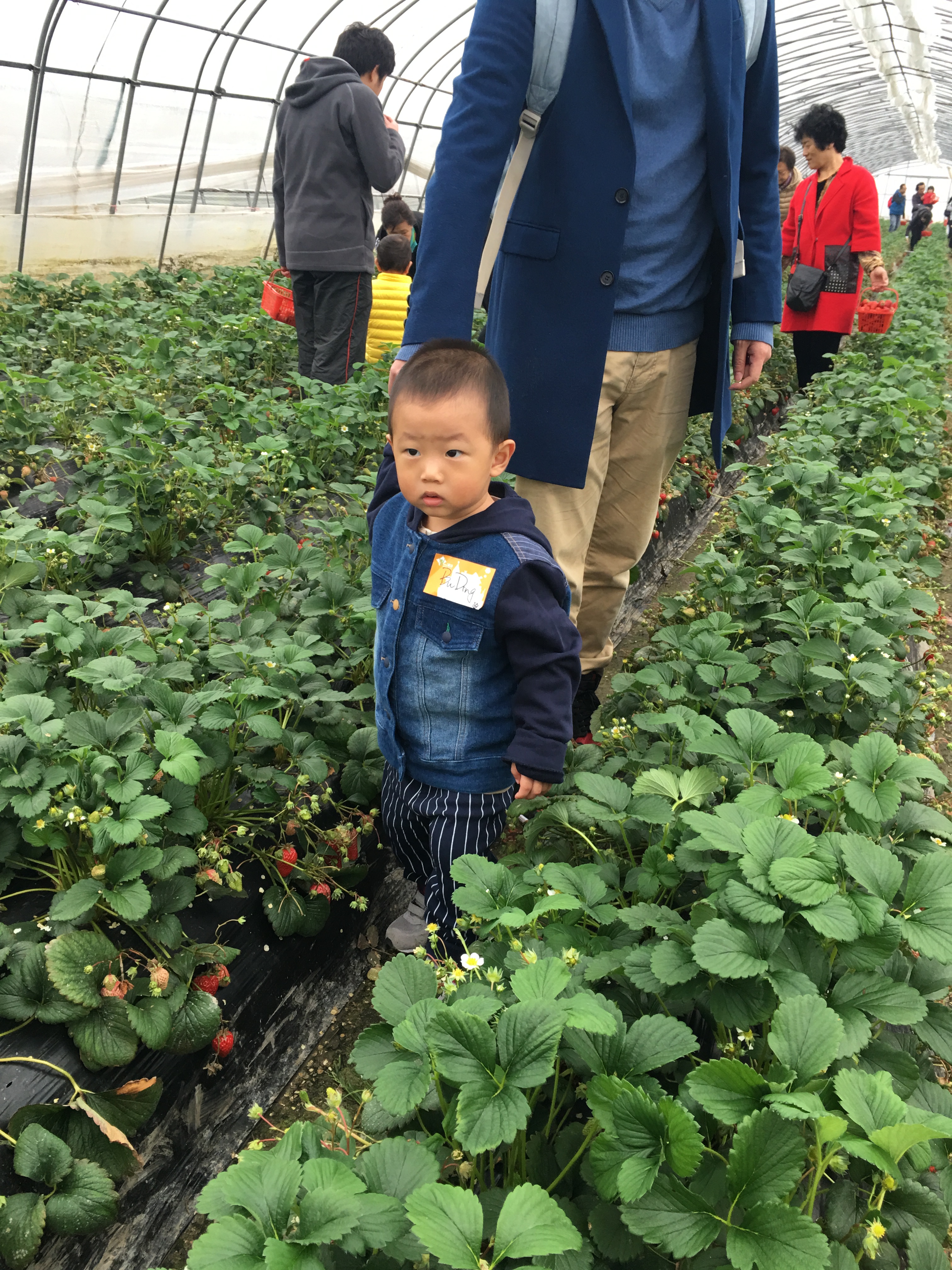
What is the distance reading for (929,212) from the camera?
22.5 metres

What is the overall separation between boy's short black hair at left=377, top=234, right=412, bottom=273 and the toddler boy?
404cm

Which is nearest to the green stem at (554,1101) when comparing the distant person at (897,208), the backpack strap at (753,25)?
the backpack strap at (753,25)

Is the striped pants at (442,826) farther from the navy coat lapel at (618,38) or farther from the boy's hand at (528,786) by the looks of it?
the navy coat lapel at (618,38)

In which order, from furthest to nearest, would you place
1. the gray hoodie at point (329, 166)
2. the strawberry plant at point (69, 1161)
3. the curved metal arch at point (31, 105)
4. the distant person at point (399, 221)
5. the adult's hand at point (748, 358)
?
the curved metal arch at point (31, 105), the distant person at point (399, 221), the gray hoodie at point (329, 166), the adult's hand at point (748, 358), the strawberry plant at point (69, 1161)

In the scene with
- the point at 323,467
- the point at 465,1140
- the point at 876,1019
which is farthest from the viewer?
the point at 323,467

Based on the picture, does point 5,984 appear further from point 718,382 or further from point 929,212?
point 929,212

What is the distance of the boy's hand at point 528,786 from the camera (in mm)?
1535

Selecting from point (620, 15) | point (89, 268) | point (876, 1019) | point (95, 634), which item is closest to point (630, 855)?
point (876, 1019)

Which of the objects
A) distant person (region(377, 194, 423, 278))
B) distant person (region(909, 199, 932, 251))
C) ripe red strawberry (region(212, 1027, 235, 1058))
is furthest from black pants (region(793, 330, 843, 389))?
distant person (region(909, 199, 932, 251))

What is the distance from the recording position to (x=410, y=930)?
2004 mm

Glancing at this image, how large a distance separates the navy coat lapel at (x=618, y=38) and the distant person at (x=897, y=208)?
35.3 m

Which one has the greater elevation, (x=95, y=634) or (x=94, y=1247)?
(x=95, y=634)

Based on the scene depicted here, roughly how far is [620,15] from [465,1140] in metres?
1.84

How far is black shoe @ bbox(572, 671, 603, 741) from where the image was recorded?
2.56 meters
